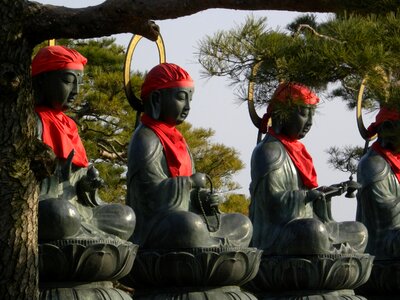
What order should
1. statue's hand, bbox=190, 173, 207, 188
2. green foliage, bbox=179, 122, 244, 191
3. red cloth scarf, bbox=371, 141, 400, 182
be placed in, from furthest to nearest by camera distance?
green foliage, bbox=179, 122, 244, 191
red cloth scarf, bbox=371, 141, 400, 182
statue's hand, bbox=190, 173, 207, 188

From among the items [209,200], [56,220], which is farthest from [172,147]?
[56,220]

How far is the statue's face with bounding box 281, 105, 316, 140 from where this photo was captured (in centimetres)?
1007

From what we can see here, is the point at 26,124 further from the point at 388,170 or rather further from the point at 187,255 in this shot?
the point at 388,170

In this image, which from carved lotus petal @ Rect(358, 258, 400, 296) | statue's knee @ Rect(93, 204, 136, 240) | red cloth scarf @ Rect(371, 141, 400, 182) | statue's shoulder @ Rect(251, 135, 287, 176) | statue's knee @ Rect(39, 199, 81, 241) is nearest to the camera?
statue's knee @ Rect(39, 199, 81, 241)

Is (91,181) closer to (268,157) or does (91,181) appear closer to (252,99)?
(252,99)

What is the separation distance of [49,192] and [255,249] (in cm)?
142

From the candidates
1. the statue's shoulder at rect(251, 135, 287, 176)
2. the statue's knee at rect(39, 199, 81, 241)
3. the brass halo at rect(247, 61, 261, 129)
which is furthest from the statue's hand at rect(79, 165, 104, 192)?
the statue's shoulder at rect(251, 135, 287, 176)

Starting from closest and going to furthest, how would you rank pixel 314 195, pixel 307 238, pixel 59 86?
pixel 59 86
pixel 307 238
pixel 314 195

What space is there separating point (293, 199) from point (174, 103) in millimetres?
1105

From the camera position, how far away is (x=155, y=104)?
31.1 feet

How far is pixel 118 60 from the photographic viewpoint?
14844 millimetres

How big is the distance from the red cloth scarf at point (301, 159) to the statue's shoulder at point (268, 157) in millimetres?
56

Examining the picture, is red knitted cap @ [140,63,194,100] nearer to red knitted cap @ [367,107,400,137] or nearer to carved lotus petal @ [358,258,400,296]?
red knitted cap @ [367,107,400,137]

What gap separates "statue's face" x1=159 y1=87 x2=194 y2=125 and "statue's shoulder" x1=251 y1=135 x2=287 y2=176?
2.55 ft
